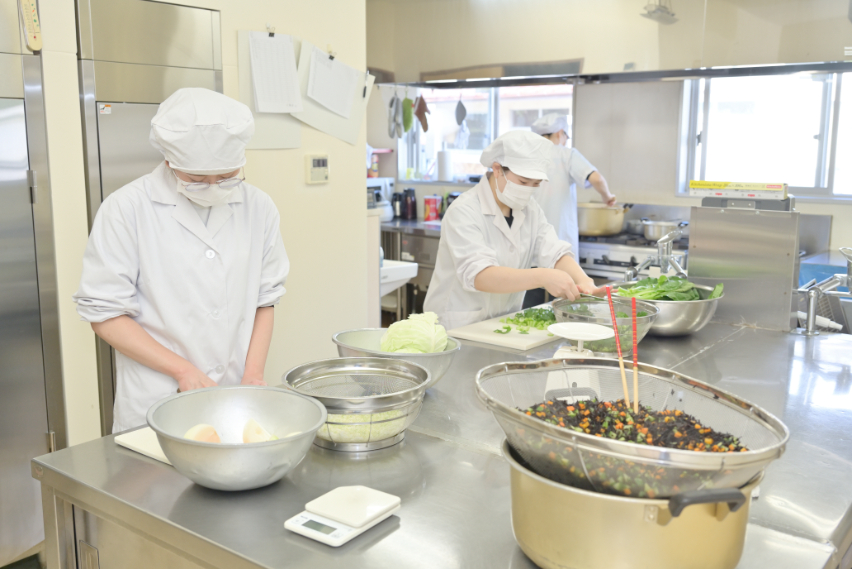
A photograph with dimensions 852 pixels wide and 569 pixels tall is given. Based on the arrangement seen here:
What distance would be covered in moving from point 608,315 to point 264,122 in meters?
1.70

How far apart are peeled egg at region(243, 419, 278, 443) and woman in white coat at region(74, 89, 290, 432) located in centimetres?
47

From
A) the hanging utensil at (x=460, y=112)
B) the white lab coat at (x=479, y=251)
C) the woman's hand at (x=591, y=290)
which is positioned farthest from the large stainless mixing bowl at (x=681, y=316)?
the hanging utensil at (x=460, y=112)

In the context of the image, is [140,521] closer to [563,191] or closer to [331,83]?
[331,83]

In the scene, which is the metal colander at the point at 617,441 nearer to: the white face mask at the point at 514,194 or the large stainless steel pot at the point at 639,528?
the large stainless steel pot at the point at 639,528

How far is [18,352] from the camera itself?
2646mm

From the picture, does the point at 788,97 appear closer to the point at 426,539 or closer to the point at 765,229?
the point at 765,229

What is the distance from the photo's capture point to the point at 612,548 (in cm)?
105

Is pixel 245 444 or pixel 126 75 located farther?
pixel 126 75

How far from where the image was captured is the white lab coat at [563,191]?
5199 mm

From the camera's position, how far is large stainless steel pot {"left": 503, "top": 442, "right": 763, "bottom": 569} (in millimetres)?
1022

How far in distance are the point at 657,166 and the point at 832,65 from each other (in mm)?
1333

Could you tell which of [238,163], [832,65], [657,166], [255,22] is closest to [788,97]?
[832,65]

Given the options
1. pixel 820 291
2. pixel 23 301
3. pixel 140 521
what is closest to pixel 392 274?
pixel 23 301

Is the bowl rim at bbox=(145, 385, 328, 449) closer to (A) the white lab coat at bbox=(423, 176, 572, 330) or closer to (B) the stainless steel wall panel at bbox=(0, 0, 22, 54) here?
(A) the white lab coat at bbox=(423, 176, 572, 330)
